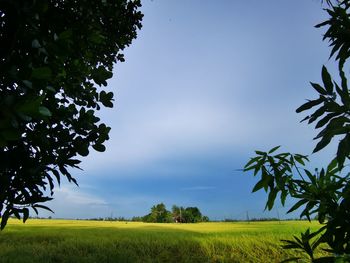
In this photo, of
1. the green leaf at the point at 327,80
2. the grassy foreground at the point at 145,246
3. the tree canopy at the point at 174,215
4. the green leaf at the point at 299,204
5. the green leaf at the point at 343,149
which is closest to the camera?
the green leaf at the point at 343,149

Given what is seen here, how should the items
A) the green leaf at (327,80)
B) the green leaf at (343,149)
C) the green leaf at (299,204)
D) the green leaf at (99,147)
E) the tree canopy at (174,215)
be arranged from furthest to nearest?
the tree canopy at (174,215), the green leaf at (99,147), the green leaf at (299,204), the green leaf at (327,80), the green leaf at (343,149)

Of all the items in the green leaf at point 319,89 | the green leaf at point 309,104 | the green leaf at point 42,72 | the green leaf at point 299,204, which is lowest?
the green leaf at point 299,204

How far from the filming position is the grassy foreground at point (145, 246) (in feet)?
19.9

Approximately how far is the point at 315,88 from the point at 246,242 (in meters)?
5.92

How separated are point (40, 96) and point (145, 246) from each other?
19.5 ft

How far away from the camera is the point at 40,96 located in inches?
38.4

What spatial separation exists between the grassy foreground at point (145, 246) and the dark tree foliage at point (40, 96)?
4.08 metres

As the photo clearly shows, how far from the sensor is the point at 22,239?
7.02 m

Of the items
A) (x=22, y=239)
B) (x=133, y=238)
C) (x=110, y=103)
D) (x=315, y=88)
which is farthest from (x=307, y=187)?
(x=22, y=239)

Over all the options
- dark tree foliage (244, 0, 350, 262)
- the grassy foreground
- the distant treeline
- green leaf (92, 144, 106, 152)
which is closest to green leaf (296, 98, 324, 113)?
dark tree foliage (244, 0, 350, 262)

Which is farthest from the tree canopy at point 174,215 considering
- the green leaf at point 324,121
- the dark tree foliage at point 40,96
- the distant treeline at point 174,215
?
the green leaf at point 324,121

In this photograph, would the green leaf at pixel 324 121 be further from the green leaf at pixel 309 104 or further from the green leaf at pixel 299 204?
the green leaf at pixel 299 204

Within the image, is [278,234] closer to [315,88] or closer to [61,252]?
[61,252]

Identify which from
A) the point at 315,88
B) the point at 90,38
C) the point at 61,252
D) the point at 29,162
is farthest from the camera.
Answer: the point at 61,252
